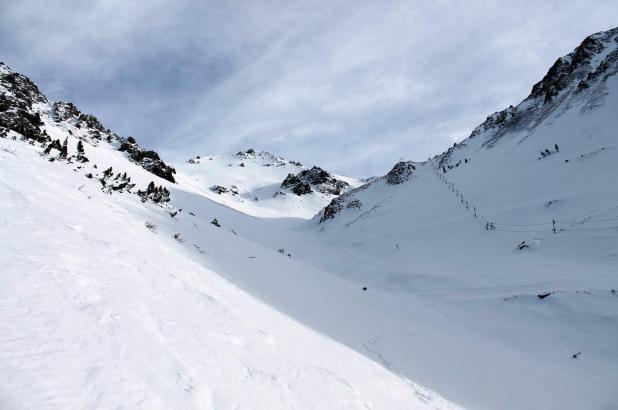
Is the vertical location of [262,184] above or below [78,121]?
above

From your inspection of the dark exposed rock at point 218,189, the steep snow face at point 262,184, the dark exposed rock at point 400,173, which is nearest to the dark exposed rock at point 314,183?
the steep snow face at point 262,184

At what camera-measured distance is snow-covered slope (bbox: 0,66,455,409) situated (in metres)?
2.61

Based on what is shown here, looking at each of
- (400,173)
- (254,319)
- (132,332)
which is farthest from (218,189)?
(132,332)

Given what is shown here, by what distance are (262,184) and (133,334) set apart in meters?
70.1

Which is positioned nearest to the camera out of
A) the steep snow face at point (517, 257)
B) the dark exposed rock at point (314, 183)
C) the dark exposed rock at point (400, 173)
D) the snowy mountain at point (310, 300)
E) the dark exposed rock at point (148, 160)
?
the snowy mountain at point (310, 300)

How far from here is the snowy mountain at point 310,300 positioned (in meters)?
3.04

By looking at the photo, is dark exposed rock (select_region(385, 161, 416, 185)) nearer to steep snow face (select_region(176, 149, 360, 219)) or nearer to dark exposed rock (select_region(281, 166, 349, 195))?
steep snow face (select_region(176, 149, 360, 219))

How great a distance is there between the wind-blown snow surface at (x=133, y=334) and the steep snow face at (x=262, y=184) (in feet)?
137

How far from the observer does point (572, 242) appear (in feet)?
44.9

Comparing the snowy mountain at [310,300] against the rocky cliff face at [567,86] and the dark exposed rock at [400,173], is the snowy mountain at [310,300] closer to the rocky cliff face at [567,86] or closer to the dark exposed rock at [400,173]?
the rocky cliff face at [567,86]

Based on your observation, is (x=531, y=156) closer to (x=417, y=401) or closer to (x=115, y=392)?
(x=417, y=401)

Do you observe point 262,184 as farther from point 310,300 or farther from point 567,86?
point 310,300

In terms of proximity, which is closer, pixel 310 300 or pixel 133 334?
pixel 133 334

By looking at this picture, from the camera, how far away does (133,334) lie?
3.35 m
